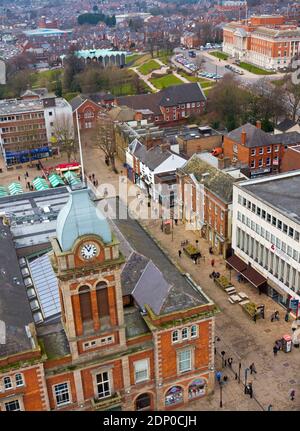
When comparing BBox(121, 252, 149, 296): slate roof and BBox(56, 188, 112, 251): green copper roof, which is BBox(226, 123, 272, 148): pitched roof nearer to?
BBox(121, 252, 149, 296): slate roof

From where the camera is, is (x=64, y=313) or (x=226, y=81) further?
(x=226, y=81)

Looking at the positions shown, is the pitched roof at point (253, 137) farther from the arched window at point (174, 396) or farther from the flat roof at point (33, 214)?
the arched window at point (174, 396)

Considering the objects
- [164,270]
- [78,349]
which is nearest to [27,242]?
[164,270]

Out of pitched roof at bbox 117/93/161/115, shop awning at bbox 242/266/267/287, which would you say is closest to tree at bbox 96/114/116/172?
pitched roof at bbox 117/93/161/115

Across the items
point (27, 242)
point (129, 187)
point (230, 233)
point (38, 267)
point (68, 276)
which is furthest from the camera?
point (129, 187)

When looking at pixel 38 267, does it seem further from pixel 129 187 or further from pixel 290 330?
pixel 129 187

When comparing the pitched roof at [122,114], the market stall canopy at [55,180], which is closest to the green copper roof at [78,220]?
the market stall canopy at [55,180]
